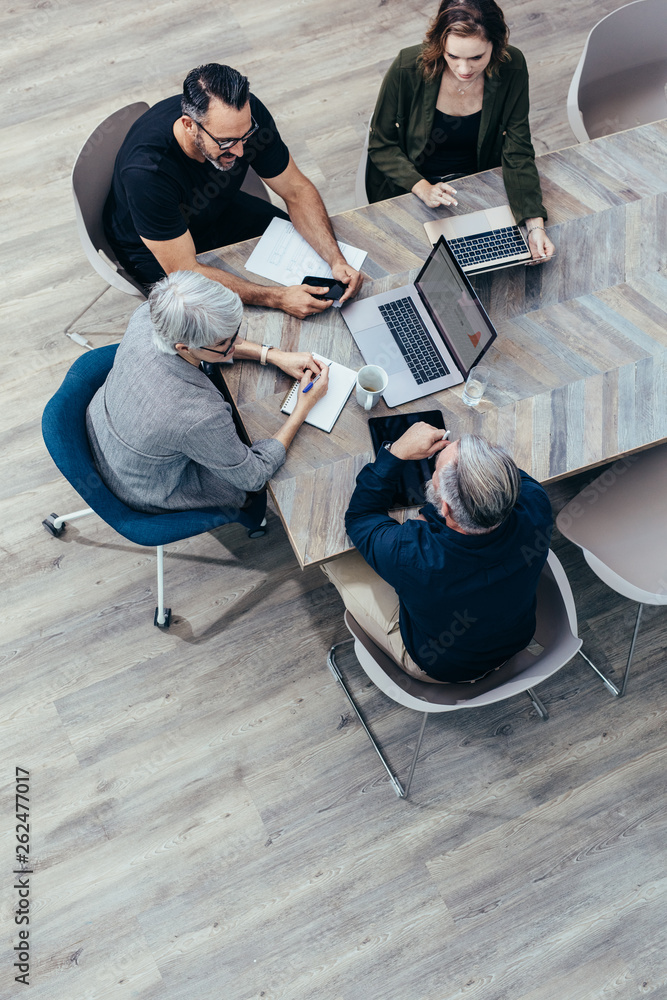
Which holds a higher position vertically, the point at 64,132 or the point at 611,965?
the point at 64,132

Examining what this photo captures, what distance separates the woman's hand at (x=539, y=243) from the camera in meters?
2.33

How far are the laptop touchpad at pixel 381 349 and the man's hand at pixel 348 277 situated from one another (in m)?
0.12

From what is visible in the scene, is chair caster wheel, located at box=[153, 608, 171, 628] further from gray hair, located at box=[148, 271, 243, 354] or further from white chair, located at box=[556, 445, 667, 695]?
white chair, located at box=[556, 445, 667, 695]

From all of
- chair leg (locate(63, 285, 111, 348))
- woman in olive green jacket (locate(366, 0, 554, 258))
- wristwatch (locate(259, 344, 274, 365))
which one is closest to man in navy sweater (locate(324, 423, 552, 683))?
wristwatch (locate(259, 344, 274, 365))

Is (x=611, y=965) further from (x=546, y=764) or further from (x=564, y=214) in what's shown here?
(x=564, y=214)

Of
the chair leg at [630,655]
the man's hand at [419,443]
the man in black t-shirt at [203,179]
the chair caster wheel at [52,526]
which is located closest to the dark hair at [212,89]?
the man in black t-shirt at [203,179]

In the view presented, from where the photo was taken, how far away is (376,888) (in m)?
2.49

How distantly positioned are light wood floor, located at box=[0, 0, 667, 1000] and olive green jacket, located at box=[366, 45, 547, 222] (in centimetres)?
125

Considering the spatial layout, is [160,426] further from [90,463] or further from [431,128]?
[431,128]

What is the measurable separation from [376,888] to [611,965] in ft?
2.72

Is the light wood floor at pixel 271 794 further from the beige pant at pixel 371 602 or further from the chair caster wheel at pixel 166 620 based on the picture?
the beige pant at pixel 371 602

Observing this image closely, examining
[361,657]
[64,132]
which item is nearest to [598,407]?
[361,657]

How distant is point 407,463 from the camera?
204cm

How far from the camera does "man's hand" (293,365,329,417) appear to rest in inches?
83.0
